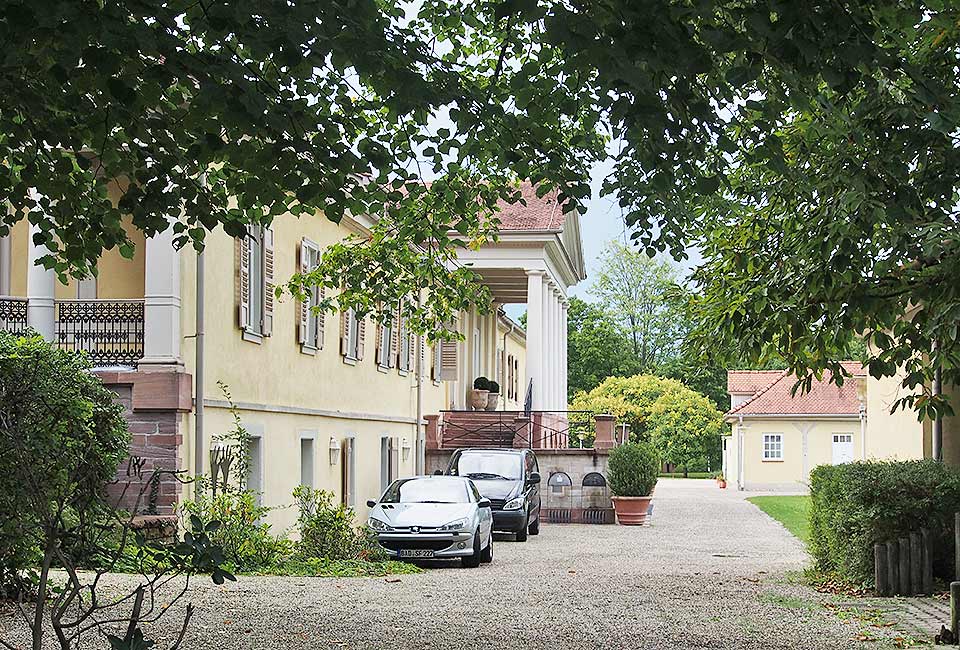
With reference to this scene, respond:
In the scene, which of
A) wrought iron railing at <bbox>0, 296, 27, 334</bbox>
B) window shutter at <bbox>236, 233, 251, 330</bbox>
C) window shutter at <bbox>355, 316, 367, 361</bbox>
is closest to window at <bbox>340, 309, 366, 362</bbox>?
window shutter at <bbox>355, 316, 367, 361</bbox>

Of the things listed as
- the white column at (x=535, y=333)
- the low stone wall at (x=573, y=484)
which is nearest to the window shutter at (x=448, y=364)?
the white column at (x=535, y=333)

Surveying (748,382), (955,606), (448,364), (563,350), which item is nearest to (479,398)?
(448,364)

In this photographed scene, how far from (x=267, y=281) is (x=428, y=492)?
4294 millimetres

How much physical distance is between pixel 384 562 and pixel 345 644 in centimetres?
881

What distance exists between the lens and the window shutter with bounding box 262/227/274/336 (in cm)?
2172

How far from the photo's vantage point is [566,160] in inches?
330

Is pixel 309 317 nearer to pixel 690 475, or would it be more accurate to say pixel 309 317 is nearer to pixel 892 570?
pixel 892 570

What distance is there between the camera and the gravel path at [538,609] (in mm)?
10914

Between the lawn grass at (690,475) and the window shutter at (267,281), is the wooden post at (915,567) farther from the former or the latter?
the lawn grass at (690,475)

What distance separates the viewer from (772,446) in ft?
212

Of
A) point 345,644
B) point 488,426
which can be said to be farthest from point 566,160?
point 488,426

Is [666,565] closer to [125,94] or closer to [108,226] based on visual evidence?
[108,226]

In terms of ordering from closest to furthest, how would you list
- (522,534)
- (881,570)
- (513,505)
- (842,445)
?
(881,570), (513,505), (522,534), (842,445)

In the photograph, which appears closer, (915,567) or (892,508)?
(915,567)
